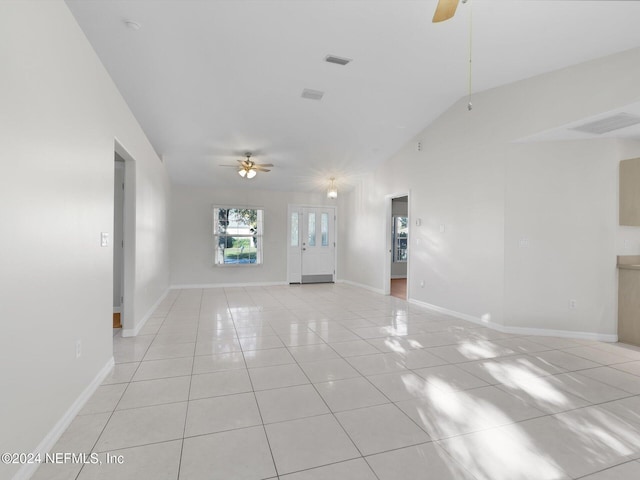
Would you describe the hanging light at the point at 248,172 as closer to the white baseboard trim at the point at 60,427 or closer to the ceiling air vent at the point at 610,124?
the white baseboard trim at the point at 60,427

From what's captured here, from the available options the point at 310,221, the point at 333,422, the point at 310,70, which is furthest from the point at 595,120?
the point at 310,221

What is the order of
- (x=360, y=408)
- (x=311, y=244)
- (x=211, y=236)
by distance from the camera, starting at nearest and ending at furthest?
(x=360, y=408), (x=211, y=236), (x=311, y=244)

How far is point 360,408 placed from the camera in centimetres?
245

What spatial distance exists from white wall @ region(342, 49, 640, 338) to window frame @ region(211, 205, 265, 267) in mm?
4897

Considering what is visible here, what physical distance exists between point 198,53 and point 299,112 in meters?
1.86

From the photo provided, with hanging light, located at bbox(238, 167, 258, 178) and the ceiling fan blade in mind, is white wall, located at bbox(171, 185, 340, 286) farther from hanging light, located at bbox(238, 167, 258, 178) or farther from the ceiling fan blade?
the ceiling fan blade

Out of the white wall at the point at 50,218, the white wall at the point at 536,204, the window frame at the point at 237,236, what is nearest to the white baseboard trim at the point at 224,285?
the window frame at the point at 237,236

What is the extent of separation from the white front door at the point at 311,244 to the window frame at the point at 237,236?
80 centimetres

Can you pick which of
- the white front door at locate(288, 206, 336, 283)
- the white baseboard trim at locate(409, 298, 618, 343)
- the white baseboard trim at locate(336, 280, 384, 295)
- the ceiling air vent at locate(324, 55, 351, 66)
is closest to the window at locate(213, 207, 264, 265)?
the white front door at locate(288, 206, 336, 283)

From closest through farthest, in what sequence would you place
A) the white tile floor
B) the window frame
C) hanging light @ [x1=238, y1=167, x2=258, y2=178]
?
the white tile floor
hanging light @ [x1=238, y1=167, x2=258, y2=178]
the window frame

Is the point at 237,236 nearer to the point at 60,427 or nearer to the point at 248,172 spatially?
the point at 248,172

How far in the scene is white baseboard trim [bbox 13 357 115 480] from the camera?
1.69 metres

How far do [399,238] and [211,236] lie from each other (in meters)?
6.31

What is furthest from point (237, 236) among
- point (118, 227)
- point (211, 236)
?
point (118, 227)
